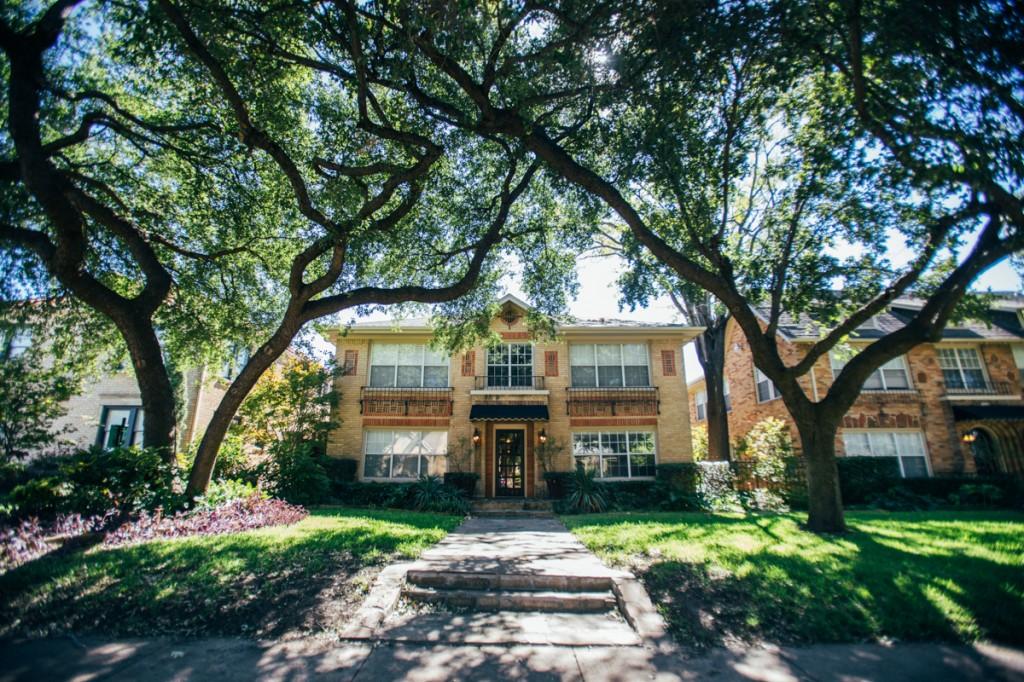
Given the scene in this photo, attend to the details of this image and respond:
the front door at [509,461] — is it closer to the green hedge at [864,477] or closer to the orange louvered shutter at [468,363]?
the orange louvered shutter at [468,363]

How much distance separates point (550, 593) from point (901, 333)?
8368 millimetres

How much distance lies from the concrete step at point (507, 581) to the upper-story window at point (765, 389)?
16.8m

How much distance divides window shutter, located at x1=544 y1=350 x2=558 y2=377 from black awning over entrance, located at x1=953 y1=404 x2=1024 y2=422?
15.7 meters

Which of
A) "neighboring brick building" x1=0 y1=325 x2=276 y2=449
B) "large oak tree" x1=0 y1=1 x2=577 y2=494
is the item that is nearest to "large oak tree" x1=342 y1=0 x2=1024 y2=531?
"large oak tree" x1=0 y1=1 x2=577 y2=494

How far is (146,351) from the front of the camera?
903cm

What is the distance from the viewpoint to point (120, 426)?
1741 cm

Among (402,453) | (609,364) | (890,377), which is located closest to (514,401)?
(609,364)

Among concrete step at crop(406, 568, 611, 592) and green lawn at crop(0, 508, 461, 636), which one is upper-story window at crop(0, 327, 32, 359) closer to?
green lawn at crop(0, 508, 461, 636)

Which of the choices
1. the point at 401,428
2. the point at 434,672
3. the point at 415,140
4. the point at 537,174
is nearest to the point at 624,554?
the point at 434,672

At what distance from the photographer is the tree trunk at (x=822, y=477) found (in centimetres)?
852

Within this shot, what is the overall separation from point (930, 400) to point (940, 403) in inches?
14.2

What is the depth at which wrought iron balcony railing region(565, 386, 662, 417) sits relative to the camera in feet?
55.1

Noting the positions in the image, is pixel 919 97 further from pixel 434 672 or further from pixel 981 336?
pixel 981 336

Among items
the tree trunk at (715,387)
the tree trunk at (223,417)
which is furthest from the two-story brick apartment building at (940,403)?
the tree trunk at (223,417)
